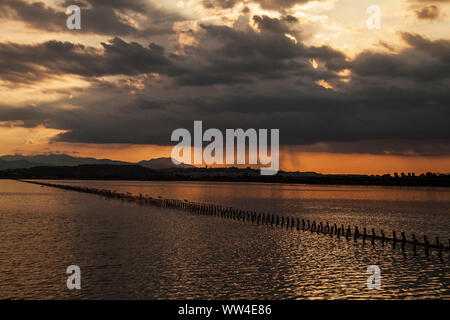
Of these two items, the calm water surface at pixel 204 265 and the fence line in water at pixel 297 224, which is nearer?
the calm water surface at pixel 204 265

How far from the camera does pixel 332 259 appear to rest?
35062 millimetres

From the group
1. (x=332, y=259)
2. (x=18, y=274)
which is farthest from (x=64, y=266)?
(x=332, y=259)

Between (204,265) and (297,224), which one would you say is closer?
(204,265)

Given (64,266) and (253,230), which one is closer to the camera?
(64,266)

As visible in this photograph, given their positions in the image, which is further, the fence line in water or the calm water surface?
the fence line in water

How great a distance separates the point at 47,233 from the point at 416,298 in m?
40.0

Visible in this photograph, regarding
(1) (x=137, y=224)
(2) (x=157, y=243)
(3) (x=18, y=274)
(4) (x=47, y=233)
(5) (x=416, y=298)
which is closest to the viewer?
(5) (x=416, y=298)

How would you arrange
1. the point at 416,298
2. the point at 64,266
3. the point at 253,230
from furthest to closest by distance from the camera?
the point at 253,230 < the point at 64,266 < the point at 416,298

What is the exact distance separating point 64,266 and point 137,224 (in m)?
28.5

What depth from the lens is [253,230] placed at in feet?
180
